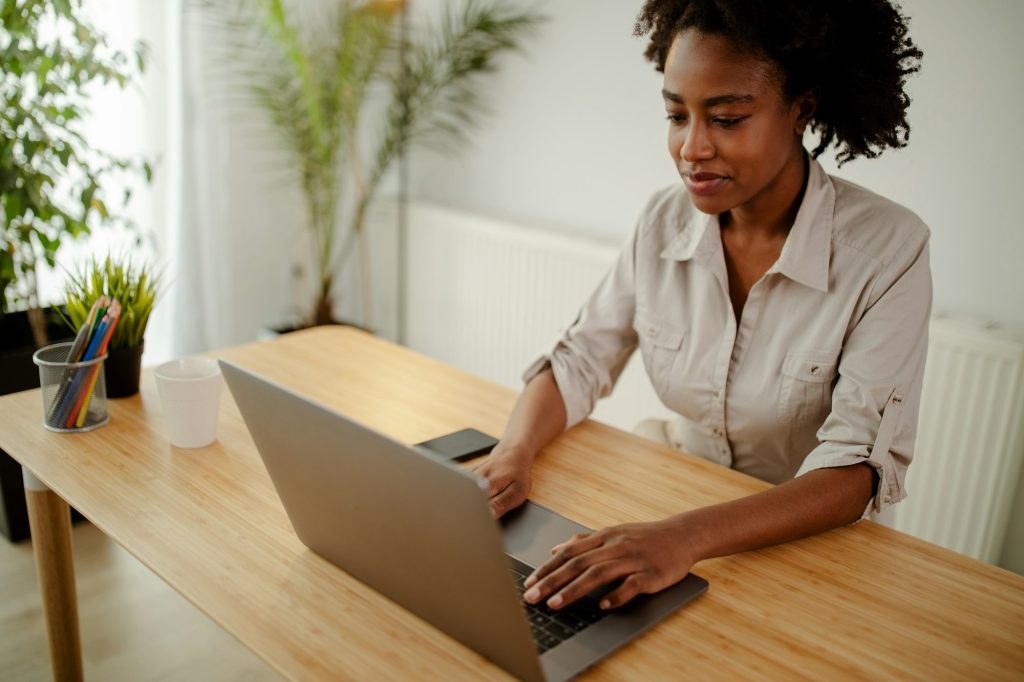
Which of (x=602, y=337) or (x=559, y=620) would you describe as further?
(x=602, y=337)

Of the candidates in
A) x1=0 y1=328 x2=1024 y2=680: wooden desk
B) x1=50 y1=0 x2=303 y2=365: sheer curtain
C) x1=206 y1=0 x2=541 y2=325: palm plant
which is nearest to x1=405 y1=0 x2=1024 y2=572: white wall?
x1=206 y1=0 x2=541 y2=325: palm plant

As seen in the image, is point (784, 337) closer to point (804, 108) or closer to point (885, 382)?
point (885, 382)

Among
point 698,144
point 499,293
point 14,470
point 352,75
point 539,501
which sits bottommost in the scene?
point 14,470

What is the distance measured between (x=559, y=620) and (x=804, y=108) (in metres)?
0.94

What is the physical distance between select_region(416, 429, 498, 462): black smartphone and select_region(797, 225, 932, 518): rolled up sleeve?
48 cm

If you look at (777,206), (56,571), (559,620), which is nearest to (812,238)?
(777,206)

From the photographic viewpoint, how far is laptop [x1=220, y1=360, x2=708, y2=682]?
33.7 inches

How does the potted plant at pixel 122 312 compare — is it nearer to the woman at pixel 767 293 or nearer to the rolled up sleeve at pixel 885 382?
the woman at pixel 767 293

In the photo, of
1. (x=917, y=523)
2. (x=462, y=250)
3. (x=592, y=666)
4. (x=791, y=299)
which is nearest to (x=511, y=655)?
(x=592, y=666)

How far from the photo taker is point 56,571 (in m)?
1.49

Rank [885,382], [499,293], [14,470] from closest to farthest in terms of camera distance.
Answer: [885,382]
[14,470]
[499,293]

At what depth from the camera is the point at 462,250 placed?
3281 mm

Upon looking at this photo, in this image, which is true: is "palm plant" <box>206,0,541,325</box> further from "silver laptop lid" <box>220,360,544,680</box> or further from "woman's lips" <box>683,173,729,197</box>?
"silver laptop lid" <box>220,360,544,680</box>

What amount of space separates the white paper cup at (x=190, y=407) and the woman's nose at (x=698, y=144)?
0.81 metres
